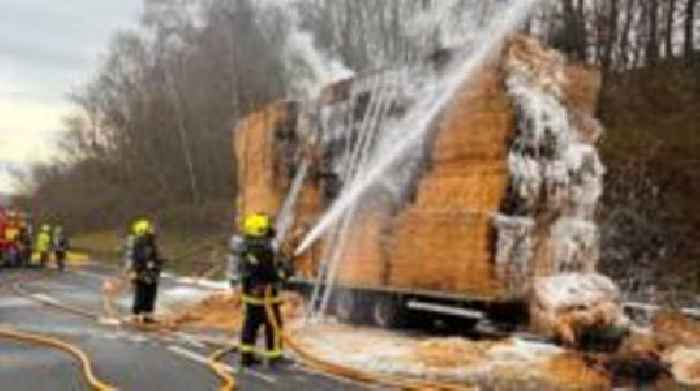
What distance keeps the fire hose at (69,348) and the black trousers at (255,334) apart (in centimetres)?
165

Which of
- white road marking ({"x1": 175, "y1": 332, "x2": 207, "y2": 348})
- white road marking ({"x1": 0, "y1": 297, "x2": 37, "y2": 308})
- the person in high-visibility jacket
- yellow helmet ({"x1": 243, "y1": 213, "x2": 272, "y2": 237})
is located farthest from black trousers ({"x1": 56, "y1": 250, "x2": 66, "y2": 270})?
yellow helmet ({"x1": 243, "y1": 213, "x2": 272, "y2": 237})

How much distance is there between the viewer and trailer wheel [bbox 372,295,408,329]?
1855cm

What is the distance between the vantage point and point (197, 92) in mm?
65312

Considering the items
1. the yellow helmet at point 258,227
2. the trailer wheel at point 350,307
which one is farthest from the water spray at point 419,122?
the yellow helmet at point 258,227

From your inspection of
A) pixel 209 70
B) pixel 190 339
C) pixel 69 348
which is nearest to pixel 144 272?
pixel 190 339

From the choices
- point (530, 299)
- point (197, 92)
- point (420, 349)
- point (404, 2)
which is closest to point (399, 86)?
point (530, 299)

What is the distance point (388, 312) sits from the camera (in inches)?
741

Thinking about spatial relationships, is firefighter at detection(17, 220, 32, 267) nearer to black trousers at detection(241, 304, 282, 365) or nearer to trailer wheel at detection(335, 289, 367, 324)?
trailer wheel at detection(335, 289, 367, 324)

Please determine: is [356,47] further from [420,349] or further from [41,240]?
[420,349]

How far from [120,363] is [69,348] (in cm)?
114

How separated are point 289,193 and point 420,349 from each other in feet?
27.8

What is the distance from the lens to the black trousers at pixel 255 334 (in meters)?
14.5

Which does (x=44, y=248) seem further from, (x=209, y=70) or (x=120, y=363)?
(x=120, y=363)

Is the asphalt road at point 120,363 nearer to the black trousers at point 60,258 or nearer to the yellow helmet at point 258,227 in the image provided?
the yellow helmet at point 258,227
